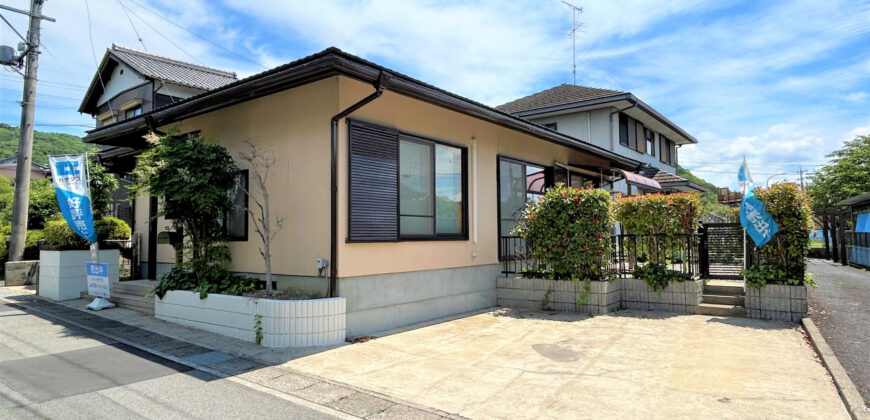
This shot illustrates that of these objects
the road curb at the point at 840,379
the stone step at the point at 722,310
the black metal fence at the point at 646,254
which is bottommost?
the road curb at the point at 840,379

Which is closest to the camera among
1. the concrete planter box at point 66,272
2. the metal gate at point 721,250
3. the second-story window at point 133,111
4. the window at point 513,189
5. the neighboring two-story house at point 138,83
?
the metal gate at point 721,250

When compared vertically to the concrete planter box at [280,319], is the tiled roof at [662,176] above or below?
above

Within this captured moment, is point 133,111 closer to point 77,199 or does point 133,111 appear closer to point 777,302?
point 77,199

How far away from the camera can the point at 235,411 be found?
11.8 ft

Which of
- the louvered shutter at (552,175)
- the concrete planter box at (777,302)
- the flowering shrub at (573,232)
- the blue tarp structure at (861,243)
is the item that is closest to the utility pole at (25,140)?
the flowering shrub at (573,232)

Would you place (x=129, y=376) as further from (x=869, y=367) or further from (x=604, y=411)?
(x=869, y=367)

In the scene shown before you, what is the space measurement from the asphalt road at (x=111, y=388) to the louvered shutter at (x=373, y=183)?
248cm

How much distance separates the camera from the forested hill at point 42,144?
2977 cm

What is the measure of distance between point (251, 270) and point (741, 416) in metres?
6.32

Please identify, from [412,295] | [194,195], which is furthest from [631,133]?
[194,195]

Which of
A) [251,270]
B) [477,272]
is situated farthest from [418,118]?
[251,270]

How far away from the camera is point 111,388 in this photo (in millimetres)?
4141

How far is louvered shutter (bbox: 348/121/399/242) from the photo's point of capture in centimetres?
614

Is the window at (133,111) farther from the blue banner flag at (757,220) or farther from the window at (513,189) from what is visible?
the blue banner flag at (757,220)
